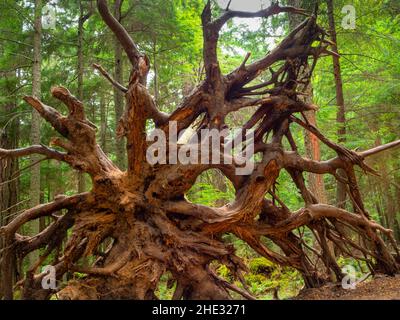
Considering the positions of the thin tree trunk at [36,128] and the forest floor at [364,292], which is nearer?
the forest floor at [364,292]

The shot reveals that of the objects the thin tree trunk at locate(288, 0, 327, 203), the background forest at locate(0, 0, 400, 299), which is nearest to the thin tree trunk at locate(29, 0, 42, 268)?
the background forest at locate(0, 0, 400, 299)

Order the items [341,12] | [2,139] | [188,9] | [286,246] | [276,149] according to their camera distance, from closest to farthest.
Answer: [276,149]
[286,246]
[341,12]
[2,139]
[188,9]

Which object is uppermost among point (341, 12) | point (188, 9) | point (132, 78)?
point (188, 9)

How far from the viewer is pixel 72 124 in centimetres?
477

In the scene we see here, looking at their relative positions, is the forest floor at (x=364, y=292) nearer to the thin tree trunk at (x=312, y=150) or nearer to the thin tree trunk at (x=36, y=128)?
the thin tree trunk at (x=312, y=150)

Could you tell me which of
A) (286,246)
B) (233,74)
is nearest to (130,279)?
(286,246)

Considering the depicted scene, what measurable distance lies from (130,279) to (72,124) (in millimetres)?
2224

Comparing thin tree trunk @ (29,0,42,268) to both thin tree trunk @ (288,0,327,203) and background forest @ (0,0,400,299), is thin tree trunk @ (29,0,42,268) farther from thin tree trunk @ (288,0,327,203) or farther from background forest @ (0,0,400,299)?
thin tree trunk @ (288,0,327,203)

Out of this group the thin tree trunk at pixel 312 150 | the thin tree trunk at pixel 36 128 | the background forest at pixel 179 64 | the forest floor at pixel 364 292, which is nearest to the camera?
the forest floor at pixel 364 292

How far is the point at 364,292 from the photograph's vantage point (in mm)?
4887

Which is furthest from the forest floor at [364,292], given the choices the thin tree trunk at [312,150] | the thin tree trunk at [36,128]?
the thin tree trunk at [36,128]

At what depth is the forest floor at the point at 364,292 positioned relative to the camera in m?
4.57

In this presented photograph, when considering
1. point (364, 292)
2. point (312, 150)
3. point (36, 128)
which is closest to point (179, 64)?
point (36, 128)
